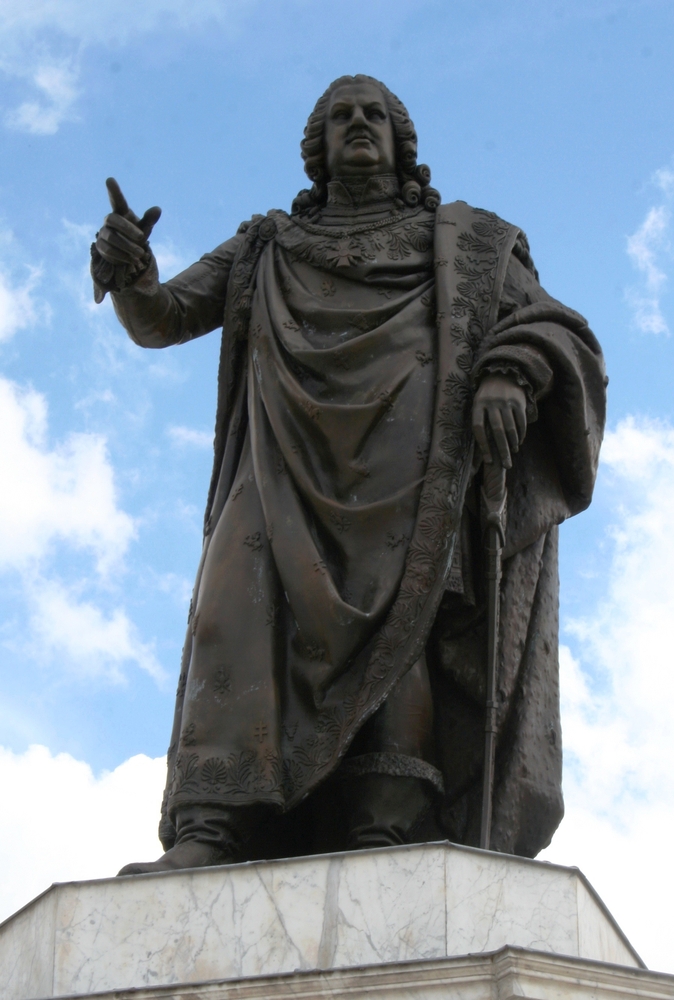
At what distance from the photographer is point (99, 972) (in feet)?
22.6

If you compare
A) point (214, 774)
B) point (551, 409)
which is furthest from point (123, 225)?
point (214, 774)

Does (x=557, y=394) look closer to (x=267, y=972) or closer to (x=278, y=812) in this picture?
(x=278, y=812)

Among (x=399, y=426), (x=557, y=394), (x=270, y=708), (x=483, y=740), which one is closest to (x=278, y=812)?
(x=270, y=708)

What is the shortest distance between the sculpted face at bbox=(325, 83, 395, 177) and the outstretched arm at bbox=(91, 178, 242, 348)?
0.64 meters

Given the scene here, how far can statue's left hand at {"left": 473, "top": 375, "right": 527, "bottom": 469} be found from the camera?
27.5ft

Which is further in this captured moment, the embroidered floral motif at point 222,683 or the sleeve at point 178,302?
the sleeve at point 178,302

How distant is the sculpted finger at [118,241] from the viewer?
8734 millimetres

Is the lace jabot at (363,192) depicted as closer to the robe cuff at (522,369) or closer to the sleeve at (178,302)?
the sleeve at (178,302)

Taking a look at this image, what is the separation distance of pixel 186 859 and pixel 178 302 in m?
2.83

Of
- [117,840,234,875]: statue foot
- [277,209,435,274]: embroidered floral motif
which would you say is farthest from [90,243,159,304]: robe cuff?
[117,840,234,875]: statue foot

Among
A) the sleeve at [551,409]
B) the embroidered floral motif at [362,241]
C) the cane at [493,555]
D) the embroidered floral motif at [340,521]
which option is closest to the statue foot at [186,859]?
the cane at [493,555]

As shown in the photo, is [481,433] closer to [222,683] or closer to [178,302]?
[222,683]

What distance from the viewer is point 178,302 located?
9250 millimetres

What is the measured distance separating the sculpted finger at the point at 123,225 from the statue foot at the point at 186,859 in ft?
9.02
